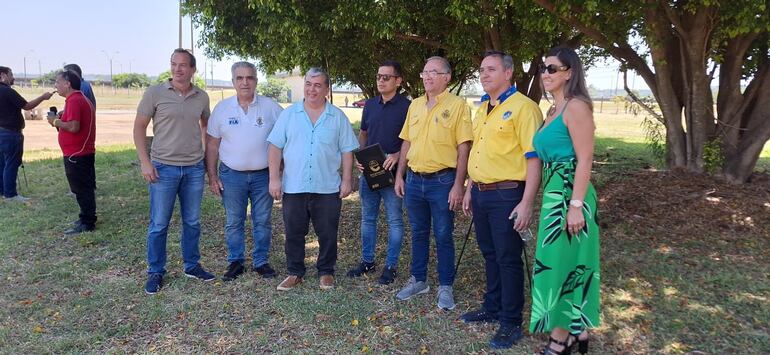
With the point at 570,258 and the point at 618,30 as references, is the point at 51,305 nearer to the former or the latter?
the point at 570,258

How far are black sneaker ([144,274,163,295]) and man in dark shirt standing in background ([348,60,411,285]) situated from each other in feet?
5.45

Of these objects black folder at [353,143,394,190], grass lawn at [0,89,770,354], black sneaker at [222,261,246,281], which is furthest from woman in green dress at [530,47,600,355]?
black sneaker at [222,261,246,281]

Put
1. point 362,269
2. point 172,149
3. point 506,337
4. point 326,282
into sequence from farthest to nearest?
point 362,269
point 326,282
point 172,149
point 506,337

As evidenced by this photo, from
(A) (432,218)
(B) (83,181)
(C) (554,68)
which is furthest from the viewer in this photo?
(B) (83,181)

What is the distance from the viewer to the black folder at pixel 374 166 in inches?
171

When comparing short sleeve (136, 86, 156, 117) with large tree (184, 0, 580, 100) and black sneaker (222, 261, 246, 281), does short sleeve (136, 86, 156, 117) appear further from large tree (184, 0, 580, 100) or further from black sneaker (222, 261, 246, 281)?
large tree (184, 0, 580, 100)

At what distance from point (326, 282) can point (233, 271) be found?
91 cm

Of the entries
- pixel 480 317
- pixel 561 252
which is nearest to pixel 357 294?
pixel 480 317

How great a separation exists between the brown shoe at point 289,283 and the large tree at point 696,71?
161 inches

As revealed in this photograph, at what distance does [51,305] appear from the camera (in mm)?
4246

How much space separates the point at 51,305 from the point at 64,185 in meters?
5.72

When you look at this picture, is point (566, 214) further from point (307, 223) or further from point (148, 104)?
point (148, 104)

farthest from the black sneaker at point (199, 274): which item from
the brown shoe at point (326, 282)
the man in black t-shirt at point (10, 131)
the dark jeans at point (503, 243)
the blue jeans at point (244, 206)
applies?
the man in black t-shirt at point (10, 131)

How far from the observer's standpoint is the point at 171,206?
4.55m
